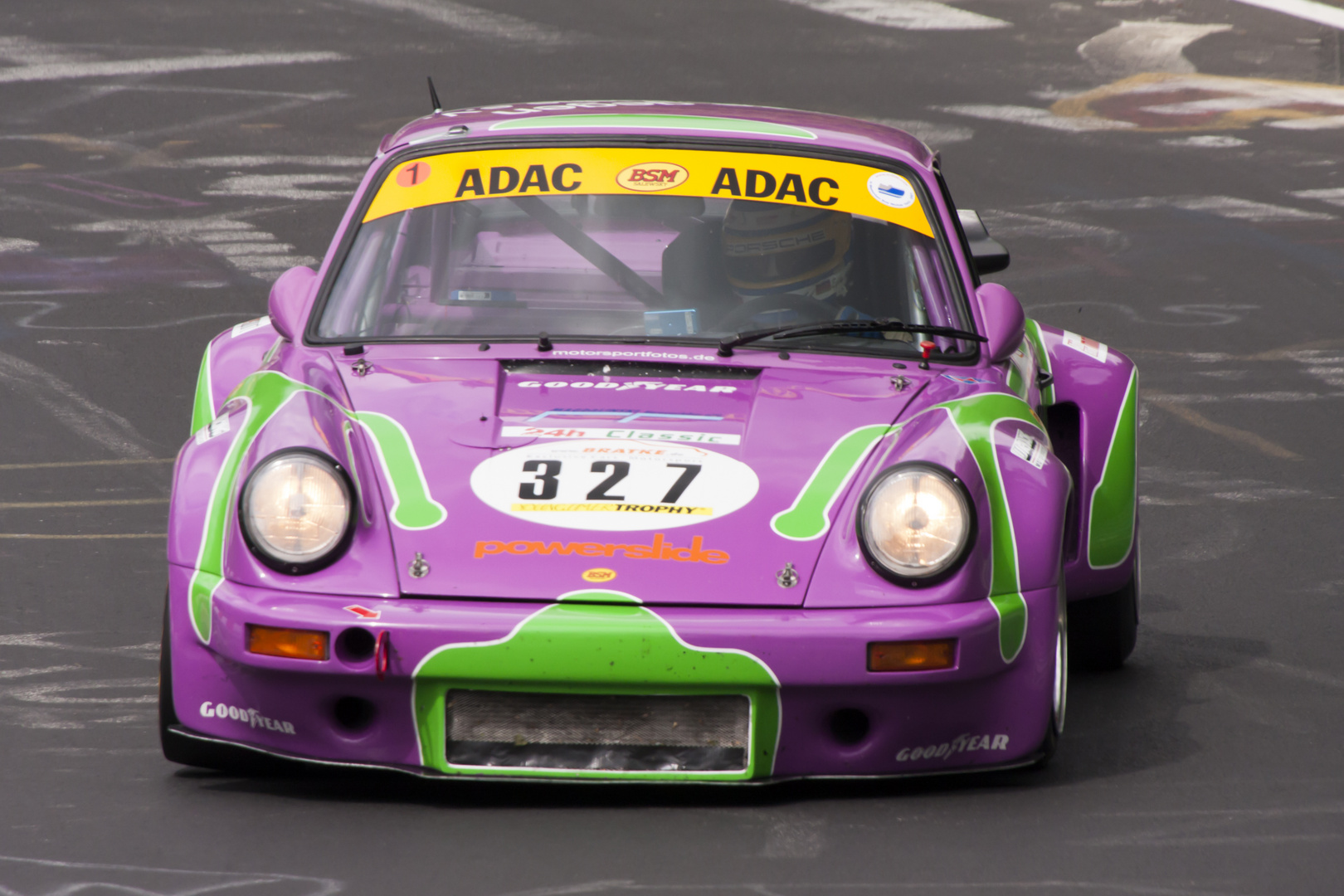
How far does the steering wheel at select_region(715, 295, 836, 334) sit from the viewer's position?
15.9 ft

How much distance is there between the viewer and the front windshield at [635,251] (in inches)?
192

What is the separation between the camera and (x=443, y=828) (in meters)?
3.82

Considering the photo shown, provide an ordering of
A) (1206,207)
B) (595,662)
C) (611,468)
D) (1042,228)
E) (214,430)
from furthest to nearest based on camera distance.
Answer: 1. (1206,207)
2. (1042,228)
3. (214,430)
4. (611,468)
5. (595,662)

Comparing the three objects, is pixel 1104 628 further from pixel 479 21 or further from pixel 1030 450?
pixel 479 21

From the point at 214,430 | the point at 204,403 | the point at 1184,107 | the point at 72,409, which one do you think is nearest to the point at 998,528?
the point at 214,430

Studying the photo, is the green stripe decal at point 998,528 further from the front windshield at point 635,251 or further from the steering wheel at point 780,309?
the steering wheel at point 780,309

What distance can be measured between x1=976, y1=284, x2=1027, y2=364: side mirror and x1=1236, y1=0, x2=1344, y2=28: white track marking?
1550cm

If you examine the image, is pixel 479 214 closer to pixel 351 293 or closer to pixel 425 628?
pixel 351 293

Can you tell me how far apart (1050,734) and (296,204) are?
9.30m

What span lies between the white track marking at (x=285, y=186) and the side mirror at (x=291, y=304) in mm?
7923

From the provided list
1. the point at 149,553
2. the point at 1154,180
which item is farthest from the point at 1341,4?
the point at 149,553

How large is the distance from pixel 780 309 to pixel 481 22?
46.0ft

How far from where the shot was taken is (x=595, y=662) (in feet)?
12.2

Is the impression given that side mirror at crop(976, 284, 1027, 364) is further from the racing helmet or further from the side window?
the racing helmet
